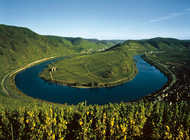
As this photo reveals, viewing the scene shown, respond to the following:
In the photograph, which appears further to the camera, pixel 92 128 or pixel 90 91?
pixel 90 91

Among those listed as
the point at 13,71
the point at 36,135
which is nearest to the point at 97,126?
the point at 36,135

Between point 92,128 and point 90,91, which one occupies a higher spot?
point 92,128

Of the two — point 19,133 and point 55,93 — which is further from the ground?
point 19,133

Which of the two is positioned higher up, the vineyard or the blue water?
the vineyard

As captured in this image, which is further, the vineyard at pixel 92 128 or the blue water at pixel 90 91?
the blue water at pixel 90 91

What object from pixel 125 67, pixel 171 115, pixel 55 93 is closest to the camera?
pixel 171 115

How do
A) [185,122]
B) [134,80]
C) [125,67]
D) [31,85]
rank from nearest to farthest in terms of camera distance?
[185,122] < [31,85] < [134,80] < [125,67]

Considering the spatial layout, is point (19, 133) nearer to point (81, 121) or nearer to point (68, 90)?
point (81, 121)

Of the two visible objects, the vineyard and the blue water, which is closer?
the vineyard

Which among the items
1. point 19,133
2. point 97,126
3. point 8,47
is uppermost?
point 8,47

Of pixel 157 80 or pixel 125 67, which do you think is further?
pixel 125 67

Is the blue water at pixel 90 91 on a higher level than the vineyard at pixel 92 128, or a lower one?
lower
